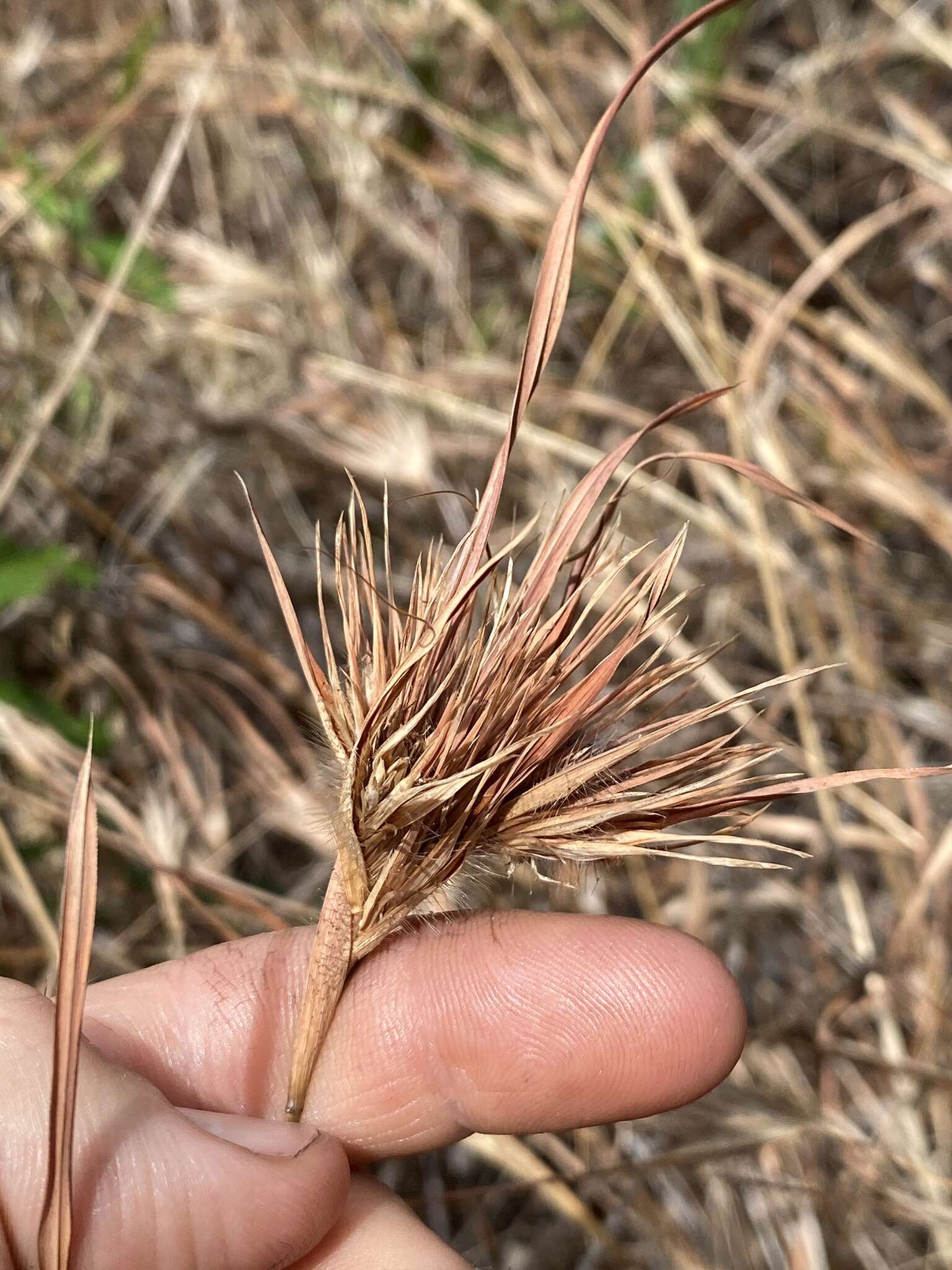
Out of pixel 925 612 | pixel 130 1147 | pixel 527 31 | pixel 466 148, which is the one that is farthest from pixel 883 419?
pixel 130 1147

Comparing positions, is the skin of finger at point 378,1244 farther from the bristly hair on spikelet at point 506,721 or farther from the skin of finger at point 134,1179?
the bristly hair on spikelet at point 506,721

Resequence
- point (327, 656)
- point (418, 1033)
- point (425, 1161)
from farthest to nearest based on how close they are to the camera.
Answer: point (425, 1161), point (418, 1033), point (327, 656)

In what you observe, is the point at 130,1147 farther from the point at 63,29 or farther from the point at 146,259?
the point at 63,29

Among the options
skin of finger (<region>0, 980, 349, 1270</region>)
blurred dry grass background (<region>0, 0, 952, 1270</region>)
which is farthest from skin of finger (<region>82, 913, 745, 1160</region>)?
blurred dry grass background (<region>0, 0, 952, 1270</region>)

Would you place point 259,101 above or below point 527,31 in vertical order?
below

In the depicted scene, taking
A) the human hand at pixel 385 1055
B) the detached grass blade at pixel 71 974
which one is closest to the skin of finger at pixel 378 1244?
the human hand at pixel 385 1055

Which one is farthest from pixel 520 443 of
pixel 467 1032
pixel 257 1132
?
pixel 257 1132

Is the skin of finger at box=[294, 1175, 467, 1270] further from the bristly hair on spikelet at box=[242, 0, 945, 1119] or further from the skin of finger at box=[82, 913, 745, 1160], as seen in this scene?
the bristly hair on spikelet at box=[242, 0, 945, 1119]
